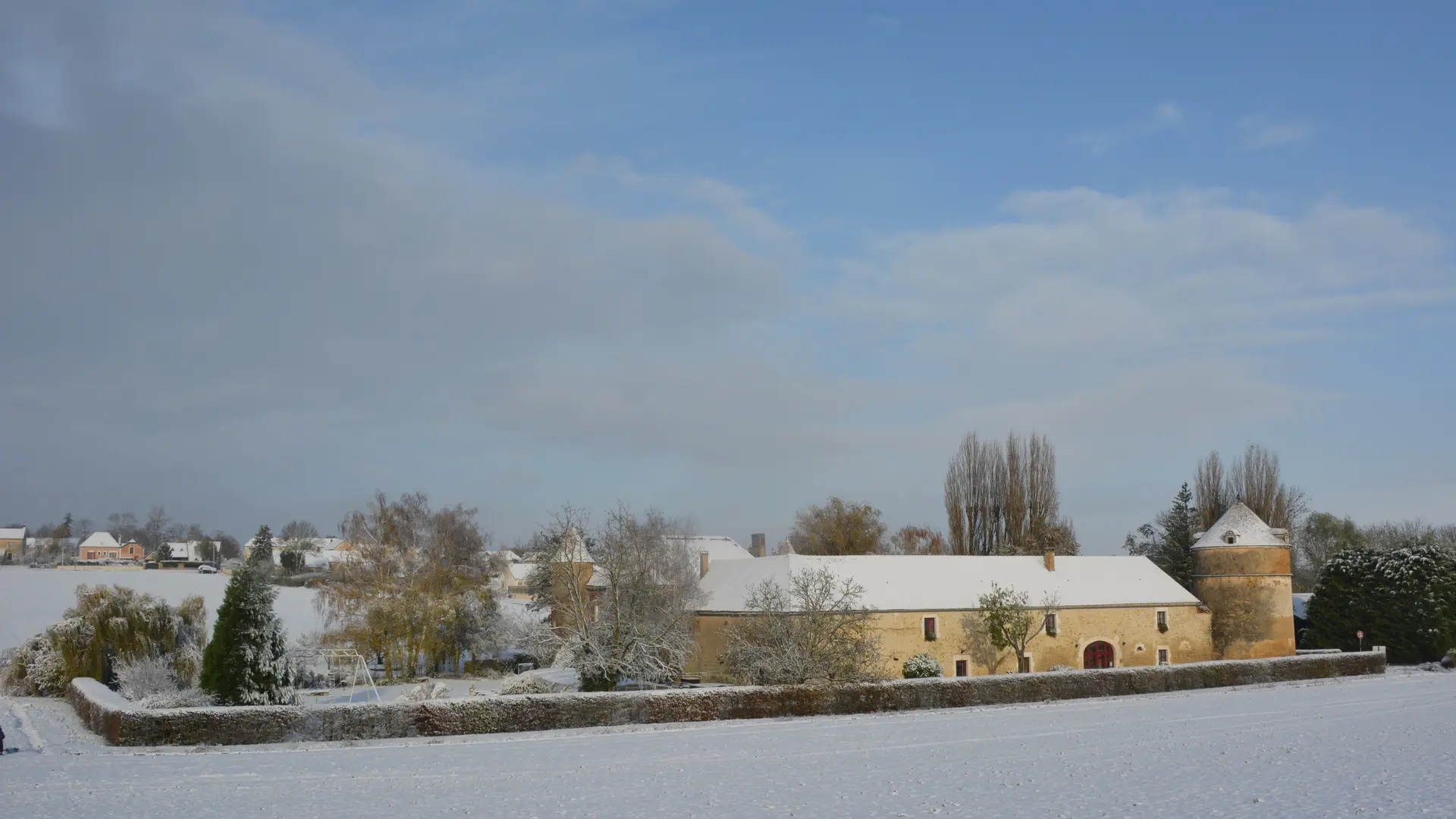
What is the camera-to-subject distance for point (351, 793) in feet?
61.4

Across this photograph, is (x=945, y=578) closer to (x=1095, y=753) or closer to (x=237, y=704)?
(x=1095, y=753)

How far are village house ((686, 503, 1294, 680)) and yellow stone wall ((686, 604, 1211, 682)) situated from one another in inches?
1.7

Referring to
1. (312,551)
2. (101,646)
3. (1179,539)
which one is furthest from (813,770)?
(312,551)

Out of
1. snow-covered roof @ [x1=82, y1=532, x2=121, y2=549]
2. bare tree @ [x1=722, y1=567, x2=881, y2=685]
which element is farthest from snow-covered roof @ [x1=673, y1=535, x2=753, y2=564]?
snow-covered roof @ [x1=82, y1=532, x2=121, y2=549]

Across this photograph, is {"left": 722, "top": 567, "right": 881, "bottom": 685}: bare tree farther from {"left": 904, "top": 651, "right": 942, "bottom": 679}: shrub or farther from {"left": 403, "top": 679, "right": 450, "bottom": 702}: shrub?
{"left": 403, "top": 679, "right": 450, "bottom": 702}: shrub

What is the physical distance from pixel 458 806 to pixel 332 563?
35731 millimetres

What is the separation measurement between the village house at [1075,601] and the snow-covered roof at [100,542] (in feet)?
419

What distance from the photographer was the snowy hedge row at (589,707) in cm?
2566

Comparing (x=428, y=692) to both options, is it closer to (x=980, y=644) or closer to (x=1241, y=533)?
(x=980, y=644)

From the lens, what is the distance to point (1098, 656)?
4644cm

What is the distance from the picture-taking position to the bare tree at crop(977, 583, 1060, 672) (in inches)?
1708

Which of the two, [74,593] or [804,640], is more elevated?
[74,593]

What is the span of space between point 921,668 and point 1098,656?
11.5m

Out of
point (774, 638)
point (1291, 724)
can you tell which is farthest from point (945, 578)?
point (1291, 724)
